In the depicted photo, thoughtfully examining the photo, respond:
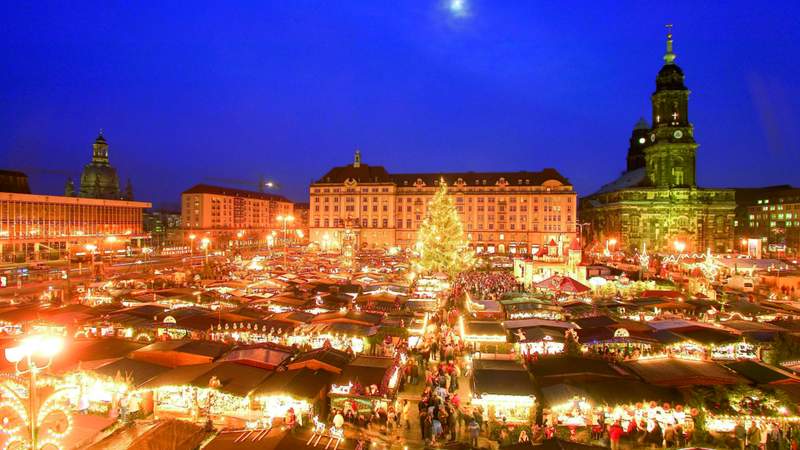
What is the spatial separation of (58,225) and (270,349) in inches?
2962

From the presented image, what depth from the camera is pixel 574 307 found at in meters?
24.6

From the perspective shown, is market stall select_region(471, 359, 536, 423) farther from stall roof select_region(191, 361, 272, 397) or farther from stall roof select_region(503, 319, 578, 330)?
stall roof select_region(503, 319, 578, 330)

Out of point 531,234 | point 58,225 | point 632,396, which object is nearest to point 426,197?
point 531,234

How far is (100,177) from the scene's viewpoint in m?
96.2

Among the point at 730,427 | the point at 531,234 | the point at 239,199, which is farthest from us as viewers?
the point at 239,199

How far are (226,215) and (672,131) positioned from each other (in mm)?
89976

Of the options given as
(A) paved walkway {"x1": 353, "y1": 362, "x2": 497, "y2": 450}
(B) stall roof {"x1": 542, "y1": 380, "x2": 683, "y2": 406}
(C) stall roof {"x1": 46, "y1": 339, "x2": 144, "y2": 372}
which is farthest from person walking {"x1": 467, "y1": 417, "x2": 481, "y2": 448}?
(C) stall roof {"x1": 46, "y1": 339, "x2": 144, "y2": 372}

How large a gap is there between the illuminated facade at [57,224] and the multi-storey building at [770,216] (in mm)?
111754

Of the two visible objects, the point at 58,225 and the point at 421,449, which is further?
the point at 58,225

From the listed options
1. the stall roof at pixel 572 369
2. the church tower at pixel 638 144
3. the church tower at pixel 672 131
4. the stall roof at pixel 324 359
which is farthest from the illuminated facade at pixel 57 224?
the church tower at pixel 638 144

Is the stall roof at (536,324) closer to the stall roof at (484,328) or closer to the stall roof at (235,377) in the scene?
the stall roof at (484,328)

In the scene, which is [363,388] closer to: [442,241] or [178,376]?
[178,376]

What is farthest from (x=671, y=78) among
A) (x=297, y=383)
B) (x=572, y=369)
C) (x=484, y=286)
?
(x=297, y=383)

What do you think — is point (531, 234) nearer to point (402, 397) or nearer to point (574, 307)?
point (574, 307)
